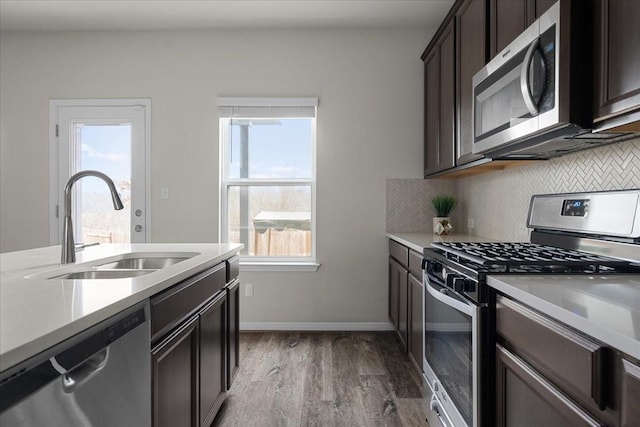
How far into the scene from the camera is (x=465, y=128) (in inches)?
95.9

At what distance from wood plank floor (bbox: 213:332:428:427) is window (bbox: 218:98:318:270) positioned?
32.8 inches

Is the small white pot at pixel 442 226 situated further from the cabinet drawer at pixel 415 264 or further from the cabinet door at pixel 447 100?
the cabinet drawer at pixel 415 264

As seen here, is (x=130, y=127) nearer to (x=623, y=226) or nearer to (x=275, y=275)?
(x=275, y=275)

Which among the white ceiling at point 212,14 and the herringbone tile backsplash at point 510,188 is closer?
the herringbone tile backsplash at point 510,188

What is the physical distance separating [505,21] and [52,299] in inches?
83.2

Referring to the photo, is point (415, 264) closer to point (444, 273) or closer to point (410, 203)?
point (444, 273)

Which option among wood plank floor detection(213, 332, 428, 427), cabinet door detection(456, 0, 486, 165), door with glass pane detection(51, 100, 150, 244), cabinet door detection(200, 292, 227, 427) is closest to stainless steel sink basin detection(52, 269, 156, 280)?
cabinet door detection(200, 292, 227, 427)

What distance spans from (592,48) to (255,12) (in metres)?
2.64

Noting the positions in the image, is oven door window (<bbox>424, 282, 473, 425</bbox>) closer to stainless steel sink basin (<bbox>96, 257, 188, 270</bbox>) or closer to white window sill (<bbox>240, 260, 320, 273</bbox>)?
stainless steel sink basin (<bbox>96, 257, 188, 270</bbox>)

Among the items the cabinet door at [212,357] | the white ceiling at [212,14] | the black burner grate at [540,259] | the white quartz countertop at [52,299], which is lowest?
the cabinet door at [212,357]

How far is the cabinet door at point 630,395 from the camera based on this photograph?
70 cm

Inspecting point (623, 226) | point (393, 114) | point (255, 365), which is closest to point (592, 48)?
point (623, 226)

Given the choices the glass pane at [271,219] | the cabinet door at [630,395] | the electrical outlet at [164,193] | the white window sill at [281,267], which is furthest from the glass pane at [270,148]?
the cabinet door at [630,395]

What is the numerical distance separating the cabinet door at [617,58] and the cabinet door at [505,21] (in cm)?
48
